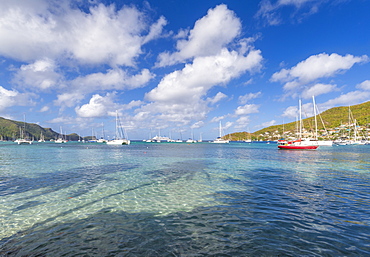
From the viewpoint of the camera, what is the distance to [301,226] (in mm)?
8609

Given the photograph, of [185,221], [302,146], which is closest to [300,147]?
[302,146]

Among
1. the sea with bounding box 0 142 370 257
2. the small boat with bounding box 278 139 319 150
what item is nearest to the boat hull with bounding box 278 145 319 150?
the small boat with bounding box 278 139 319 150

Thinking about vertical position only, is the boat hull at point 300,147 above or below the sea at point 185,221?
below

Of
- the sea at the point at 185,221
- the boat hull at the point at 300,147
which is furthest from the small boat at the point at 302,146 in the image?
the sea at the point at 185,221

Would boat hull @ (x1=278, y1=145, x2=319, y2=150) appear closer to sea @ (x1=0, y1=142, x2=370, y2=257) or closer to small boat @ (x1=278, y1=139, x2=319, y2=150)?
small boat @ (x1=278, y1=139, x2=319, y2=150)

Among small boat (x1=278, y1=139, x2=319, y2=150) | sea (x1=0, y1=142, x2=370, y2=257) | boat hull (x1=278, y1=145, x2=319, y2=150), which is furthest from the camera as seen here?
small boat (x1=278, y1=139, x2=319, y2=150)

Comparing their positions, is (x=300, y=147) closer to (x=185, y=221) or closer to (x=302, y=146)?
(x=302, y=146)

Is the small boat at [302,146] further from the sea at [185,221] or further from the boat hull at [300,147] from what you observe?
the sea at [185,221]

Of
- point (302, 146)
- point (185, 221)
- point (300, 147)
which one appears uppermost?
point (185, 221)

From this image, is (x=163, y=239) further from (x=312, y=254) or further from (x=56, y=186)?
(x=56, y=186)

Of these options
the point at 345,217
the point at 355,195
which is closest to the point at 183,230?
the point at 345,217

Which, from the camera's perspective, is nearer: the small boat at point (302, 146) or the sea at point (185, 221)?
the sea at point (185, 221)

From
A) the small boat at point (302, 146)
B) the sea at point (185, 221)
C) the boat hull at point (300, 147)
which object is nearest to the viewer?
the sea at point (185, 221)

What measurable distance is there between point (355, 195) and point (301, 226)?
8.49 metres
